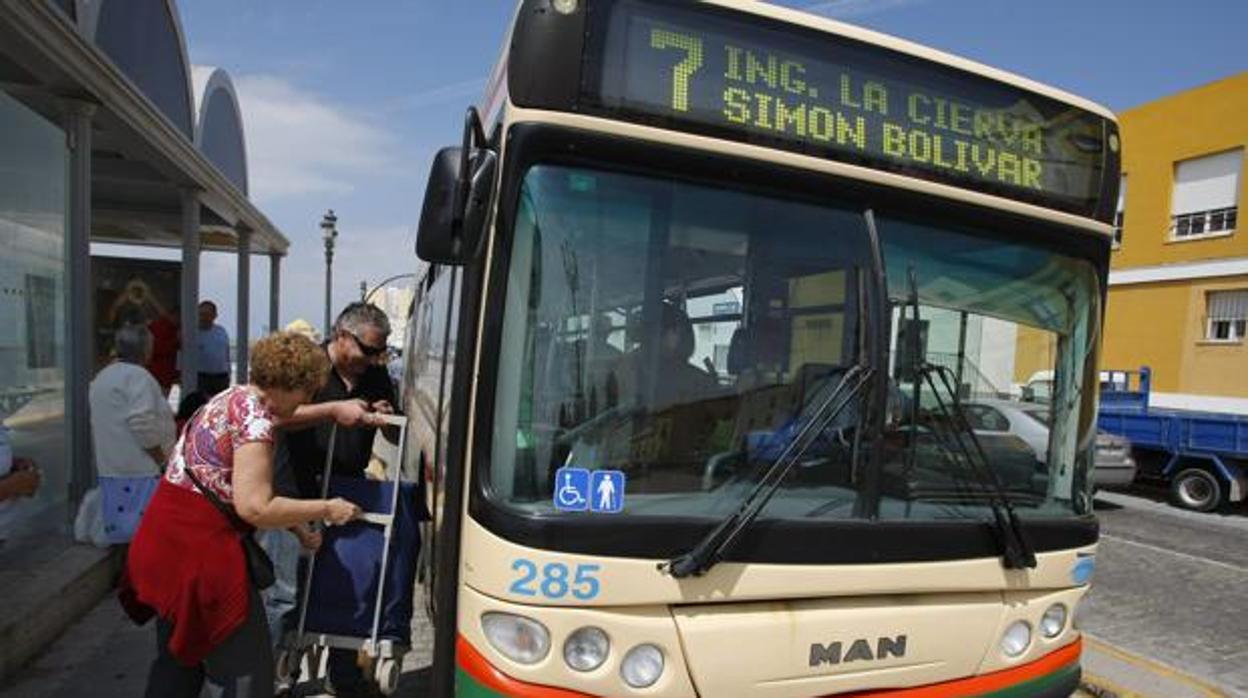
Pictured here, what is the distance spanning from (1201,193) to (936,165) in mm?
22639

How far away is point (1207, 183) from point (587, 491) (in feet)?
78.0

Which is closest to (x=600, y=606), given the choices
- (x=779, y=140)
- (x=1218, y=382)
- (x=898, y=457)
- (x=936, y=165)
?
(x=898, y=457)

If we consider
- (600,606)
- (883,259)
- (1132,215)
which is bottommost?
(600,606)

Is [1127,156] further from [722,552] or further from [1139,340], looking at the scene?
[722,552]

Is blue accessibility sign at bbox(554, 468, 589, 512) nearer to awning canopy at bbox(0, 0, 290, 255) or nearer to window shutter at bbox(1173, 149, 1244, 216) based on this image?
awning canopy at bbox(0, 0, 290, 255)

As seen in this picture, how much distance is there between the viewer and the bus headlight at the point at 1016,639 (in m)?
2.85

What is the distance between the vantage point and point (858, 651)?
2.58m

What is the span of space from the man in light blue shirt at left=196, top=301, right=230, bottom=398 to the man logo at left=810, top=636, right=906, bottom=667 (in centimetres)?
886

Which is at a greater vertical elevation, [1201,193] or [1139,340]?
[1201,193]

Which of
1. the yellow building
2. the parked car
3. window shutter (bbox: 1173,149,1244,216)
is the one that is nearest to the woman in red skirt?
the parked car

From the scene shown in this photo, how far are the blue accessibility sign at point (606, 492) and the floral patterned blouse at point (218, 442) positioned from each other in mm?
1128

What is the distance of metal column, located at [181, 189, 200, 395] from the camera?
9461 millimetres

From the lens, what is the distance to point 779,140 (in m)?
2.60

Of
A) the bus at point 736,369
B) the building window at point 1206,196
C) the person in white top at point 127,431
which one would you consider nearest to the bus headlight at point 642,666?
the bus at point 736,369
